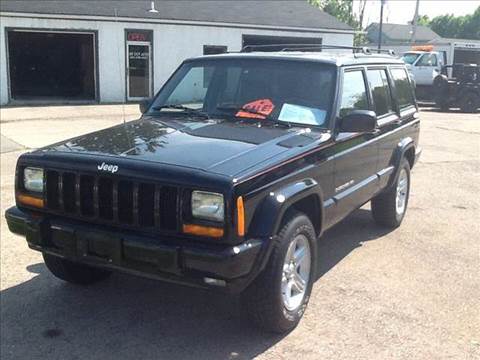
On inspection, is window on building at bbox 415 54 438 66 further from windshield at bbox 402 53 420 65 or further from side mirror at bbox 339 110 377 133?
A: side mirror at bbox 339 110 377 133

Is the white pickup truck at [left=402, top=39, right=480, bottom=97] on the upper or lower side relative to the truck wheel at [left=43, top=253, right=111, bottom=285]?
upper

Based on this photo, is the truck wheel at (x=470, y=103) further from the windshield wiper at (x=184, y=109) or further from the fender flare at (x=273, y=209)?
the fender flare at (x=273, y=209)

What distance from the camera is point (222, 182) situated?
3.26 meters

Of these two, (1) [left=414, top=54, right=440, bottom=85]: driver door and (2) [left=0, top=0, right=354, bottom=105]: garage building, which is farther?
(1) [left=414, top=54, right=440, bottom=85]: driver door

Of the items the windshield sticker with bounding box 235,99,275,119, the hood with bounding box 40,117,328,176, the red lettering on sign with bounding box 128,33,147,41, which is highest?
the red lettering on sign with bounding box 128,33,147,41

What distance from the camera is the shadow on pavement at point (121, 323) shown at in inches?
143

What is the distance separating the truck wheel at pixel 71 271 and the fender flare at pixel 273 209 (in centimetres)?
167

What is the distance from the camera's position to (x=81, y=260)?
364 centimetres

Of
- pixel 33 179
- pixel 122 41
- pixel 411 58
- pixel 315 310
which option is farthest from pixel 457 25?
pixel 33 179

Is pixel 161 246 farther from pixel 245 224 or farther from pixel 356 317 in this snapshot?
pixel 356 317

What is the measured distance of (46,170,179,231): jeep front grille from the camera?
3.39 m

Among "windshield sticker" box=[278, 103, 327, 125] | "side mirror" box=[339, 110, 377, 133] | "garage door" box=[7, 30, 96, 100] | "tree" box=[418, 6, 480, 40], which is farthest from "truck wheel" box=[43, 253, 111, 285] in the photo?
"tree" box=[418, 6, 480, 40]

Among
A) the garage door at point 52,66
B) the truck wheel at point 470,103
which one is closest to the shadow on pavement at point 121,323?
the truck wheel at point 470,103

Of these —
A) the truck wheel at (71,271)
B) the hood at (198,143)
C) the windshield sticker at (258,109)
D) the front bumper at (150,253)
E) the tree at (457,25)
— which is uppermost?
the tree at (457,25)
